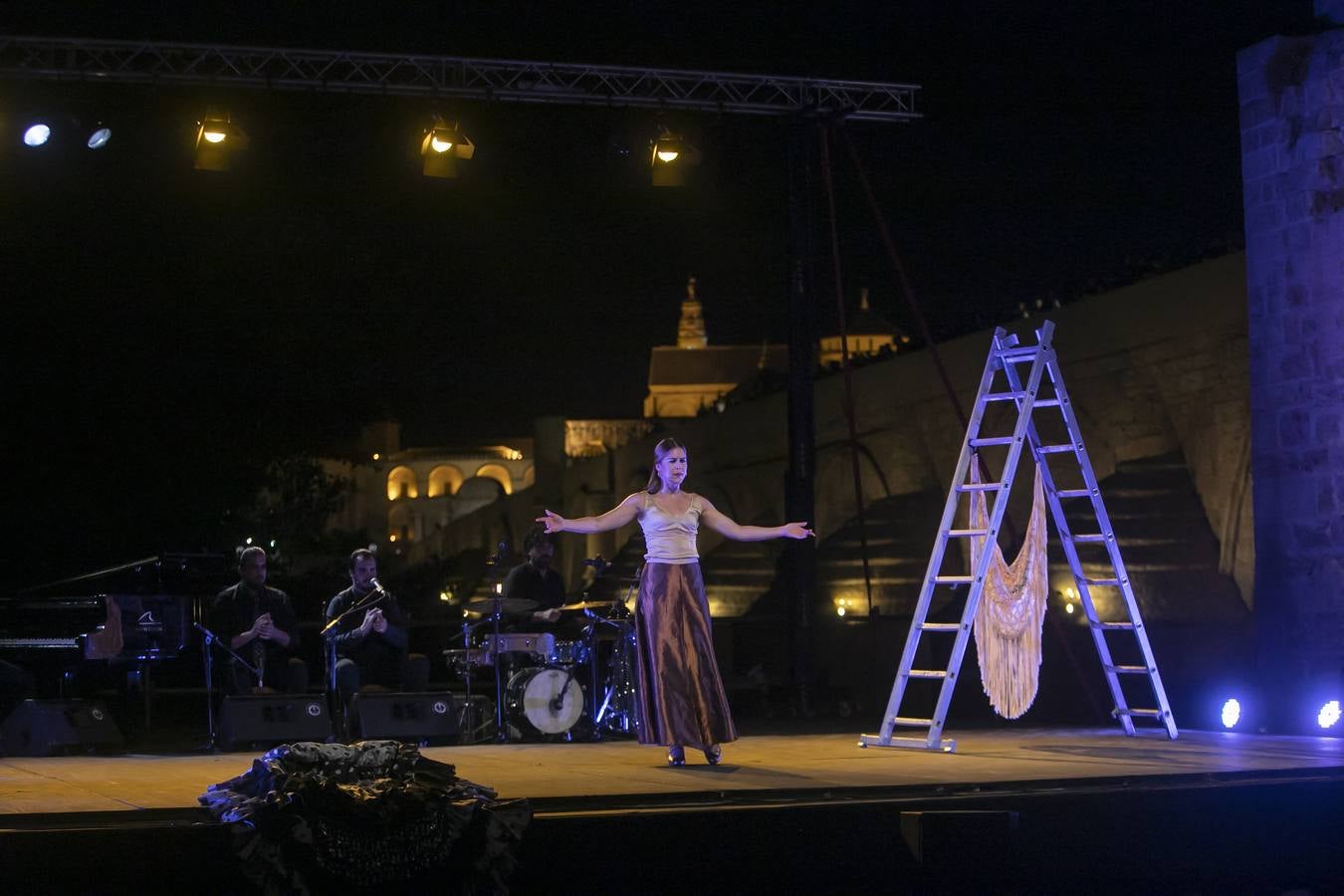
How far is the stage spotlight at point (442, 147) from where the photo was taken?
1184 cm

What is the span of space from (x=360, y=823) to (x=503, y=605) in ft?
15.0

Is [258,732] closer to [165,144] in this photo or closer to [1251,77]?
[165,144]

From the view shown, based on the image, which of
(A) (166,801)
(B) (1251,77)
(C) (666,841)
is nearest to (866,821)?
(C) (666,841)

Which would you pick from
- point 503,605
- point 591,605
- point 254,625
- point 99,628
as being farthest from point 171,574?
point 591,605

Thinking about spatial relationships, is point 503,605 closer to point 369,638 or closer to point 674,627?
point 369,638

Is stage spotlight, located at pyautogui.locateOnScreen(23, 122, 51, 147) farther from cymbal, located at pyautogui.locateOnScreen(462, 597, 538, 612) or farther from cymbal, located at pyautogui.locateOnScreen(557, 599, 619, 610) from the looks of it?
cymbal, located at pyautogui.locateOnScreen(557, 599, 619, 610)

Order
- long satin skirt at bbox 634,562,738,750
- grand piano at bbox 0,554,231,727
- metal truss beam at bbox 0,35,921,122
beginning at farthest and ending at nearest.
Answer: metal truss beam at bbox 0,35,921,122 < grand piano at bbox 0,554,231,727 < long satin skirt at bbox 634,562,738,750

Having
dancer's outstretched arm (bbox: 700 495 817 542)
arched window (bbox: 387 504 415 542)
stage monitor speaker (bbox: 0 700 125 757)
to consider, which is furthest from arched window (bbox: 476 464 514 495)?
dancer's outstretched arm (bbox: 700 495 817 542)

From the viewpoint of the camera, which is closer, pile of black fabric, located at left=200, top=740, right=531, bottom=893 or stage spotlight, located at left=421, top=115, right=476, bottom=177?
pile of black fabric, located at left=200, top=740, right=531, bottom=893

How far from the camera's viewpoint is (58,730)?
30.5 ft

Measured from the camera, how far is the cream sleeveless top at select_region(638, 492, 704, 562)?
306 inches

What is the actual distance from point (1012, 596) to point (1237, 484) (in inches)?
459

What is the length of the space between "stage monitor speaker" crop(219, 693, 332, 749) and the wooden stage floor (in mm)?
291

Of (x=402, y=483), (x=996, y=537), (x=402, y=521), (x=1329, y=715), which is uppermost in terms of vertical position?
(x=402, y=483)
